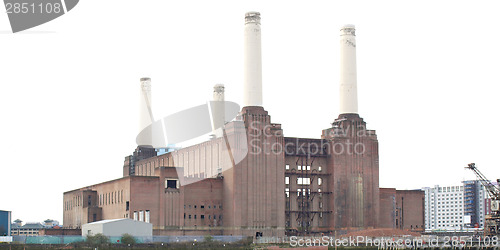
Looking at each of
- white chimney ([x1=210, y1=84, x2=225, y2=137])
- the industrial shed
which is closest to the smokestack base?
white chimney ([x1=210, y1=84, x2=225, y2=137])

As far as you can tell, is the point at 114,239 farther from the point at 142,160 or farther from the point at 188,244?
the point at 142,160

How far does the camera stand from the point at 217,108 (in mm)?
115750

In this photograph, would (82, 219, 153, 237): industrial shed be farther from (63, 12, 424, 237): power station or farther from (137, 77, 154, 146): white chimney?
(137, 77, 154, 146): white chimney

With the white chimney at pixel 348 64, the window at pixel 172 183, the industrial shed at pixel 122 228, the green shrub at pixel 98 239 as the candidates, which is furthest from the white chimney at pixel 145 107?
the green shrub at pixel 98 239

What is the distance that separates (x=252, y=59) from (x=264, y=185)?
1591cm

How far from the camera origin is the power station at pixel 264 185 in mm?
90688

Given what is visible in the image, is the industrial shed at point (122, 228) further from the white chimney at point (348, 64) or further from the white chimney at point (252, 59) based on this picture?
the white chimney at point (348, 64)

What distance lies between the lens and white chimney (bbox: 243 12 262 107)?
91.6 meters

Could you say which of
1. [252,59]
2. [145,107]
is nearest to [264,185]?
[252,59]

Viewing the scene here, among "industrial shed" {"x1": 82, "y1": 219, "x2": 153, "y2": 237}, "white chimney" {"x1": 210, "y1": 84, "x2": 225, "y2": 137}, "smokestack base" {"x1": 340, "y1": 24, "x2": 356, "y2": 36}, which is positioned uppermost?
"smokestack base" {"x1": 340, "y1": 24, "x2": 356, "y2": 36}

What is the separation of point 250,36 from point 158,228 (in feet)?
86.4

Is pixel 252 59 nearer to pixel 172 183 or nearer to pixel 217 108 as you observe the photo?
pixel 172 183

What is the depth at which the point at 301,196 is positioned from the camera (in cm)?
9738

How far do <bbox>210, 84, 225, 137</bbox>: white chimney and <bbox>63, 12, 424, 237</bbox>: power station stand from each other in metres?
7.57
